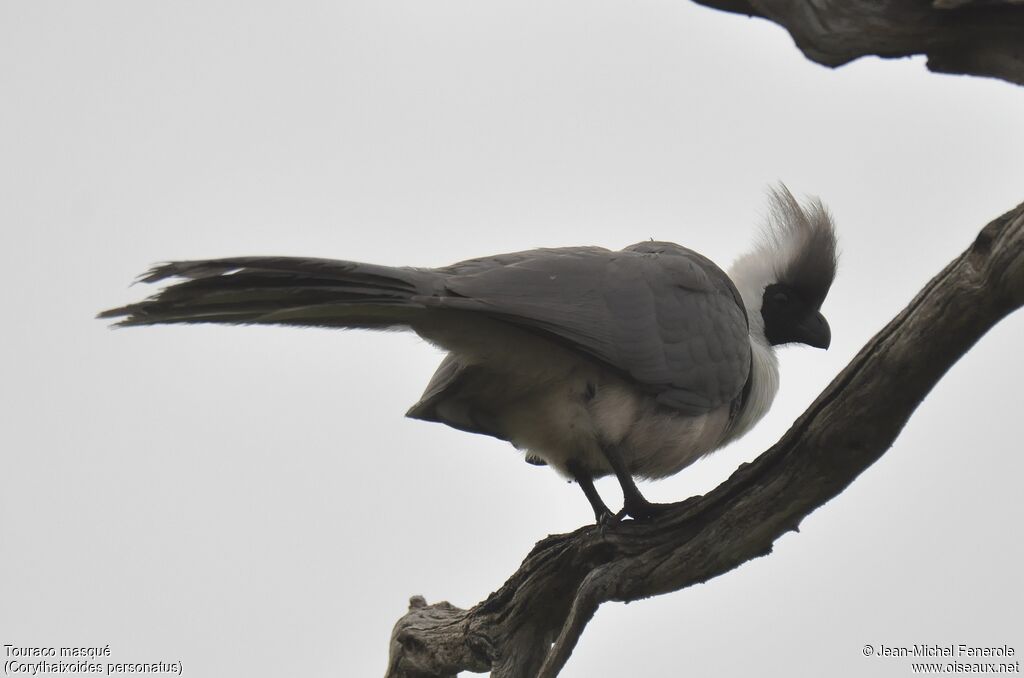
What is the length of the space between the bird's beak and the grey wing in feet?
2.82

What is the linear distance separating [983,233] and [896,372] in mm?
521

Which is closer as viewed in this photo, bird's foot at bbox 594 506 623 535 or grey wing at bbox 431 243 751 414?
grey wing at bbox 431 243 751 414

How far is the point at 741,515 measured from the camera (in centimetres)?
429

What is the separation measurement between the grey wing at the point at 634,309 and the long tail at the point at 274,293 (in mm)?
229

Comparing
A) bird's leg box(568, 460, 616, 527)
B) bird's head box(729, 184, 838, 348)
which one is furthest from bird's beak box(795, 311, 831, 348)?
bird's leg box(568, 460, 616, 527)

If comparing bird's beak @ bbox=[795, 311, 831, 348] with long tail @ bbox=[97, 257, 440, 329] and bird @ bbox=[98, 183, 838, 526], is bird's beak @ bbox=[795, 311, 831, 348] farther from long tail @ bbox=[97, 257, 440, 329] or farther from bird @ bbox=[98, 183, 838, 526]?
long tail @ bbox=[97, 257, 440, 329]

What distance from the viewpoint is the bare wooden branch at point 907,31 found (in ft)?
12.0

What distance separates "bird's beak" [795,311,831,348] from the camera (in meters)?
6.43

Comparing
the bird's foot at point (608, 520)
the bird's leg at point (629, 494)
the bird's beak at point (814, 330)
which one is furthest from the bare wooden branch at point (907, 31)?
the bird's beak at point (814, 330)

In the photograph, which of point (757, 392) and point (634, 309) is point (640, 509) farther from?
point (757, 392)

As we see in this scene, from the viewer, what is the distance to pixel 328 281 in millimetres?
4355

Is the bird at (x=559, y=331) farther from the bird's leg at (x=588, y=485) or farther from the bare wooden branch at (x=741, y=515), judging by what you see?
the bare wooden branch at (x=741, y=515)

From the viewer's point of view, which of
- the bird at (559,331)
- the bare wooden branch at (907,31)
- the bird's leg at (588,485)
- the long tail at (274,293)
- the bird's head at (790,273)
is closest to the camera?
the bare wooden branch at (907,31)

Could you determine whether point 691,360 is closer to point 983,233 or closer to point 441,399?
point 441,399
